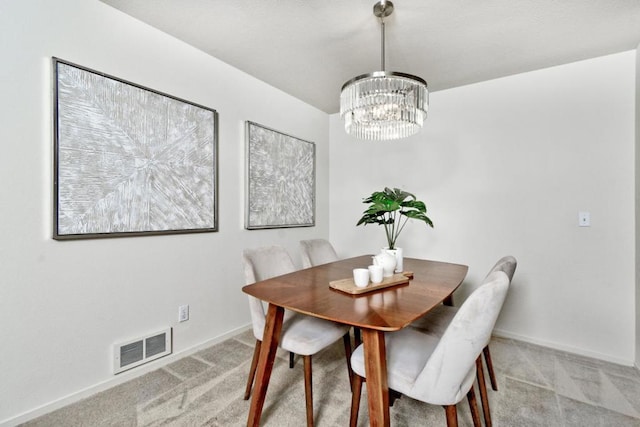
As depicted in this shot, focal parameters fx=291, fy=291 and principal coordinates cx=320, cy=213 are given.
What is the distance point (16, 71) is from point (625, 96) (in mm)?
3923

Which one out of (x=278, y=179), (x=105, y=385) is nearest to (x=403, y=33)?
(x=278, y=179)

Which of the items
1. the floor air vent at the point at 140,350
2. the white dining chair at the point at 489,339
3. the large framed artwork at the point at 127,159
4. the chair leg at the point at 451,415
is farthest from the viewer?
the floor air vent at the point at 140,350

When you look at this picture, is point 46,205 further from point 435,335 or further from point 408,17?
point 408,17

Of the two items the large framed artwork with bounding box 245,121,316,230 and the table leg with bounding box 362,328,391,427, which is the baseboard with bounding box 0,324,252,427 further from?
the table leg with bounding box 362,328,391,427

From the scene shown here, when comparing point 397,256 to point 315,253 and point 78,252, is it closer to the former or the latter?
point 315,253

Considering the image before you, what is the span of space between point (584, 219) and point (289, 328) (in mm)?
2473

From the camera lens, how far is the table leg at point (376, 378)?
1.07m

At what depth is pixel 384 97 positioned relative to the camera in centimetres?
169

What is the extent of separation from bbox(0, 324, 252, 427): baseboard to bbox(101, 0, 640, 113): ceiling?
2.30m

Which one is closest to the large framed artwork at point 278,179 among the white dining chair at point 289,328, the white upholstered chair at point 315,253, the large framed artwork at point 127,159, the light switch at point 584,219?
the large framed artwork at point 127,159

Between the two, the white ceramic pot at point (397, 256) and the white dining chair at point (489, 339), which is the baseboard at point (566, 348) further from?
the white ceramic pot at point (397, 256)

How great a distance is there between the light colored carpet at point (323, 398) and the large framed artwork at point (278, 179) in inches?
49.2

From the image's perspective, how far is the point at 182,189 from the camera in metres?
2.14

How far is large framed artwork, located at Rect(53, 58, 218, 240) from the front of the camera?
5.26ft
